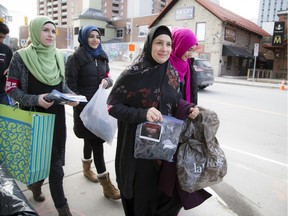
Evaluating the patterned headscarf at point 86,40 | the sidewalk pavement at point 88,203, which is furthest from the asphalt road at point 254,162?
the patterned headscarf at point 86,40

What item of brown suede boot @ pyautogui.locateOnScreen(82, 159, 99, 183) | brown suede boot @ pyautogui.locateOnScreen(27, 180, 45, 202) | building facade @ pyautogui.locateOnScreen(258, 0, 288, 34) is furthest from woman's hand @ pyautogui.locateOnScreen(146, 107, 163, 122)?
building facade @ pyautogui.locateOnScreen(258, 0, 288, 34)

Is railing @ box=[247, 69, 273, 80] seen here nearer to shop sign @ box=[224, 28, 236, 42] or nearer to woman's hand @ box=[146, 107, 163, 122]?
shop sign @ box=[224, 28, 236, 42]

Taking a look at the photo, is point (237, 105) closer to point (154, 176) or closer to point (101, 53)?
point (101, 53)

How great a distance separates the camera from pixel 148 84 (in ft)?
6.21

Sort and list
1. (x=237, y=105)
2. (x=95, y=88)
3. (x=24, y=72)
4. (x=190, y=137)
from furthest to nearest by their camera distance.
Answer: (x=237, y=105), (x=95, y=88), (x=24, y=72), (x=190, y=137)

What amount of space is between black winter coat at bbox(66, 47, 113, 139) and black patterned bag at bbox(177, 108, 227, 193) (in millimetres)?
1261

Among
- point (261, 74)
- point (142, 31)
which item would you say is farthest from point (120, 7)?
point (261, 74)

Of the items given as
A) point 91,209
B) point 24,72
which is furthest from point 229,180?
point 24,72

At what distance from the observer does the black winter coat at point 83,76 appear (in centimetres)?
283

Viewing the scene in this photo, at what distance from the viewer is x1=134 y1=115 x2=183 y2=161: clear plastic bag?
1.81m

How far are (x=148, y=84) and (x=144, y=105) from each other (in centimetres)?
15

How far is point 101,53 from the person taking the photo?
9.89ft

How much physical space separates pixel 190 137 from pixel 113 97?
632mm

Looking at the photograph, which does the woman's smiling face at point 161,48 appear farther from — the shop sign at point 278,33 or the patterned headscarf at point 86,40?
the shop sign at point 278,33
